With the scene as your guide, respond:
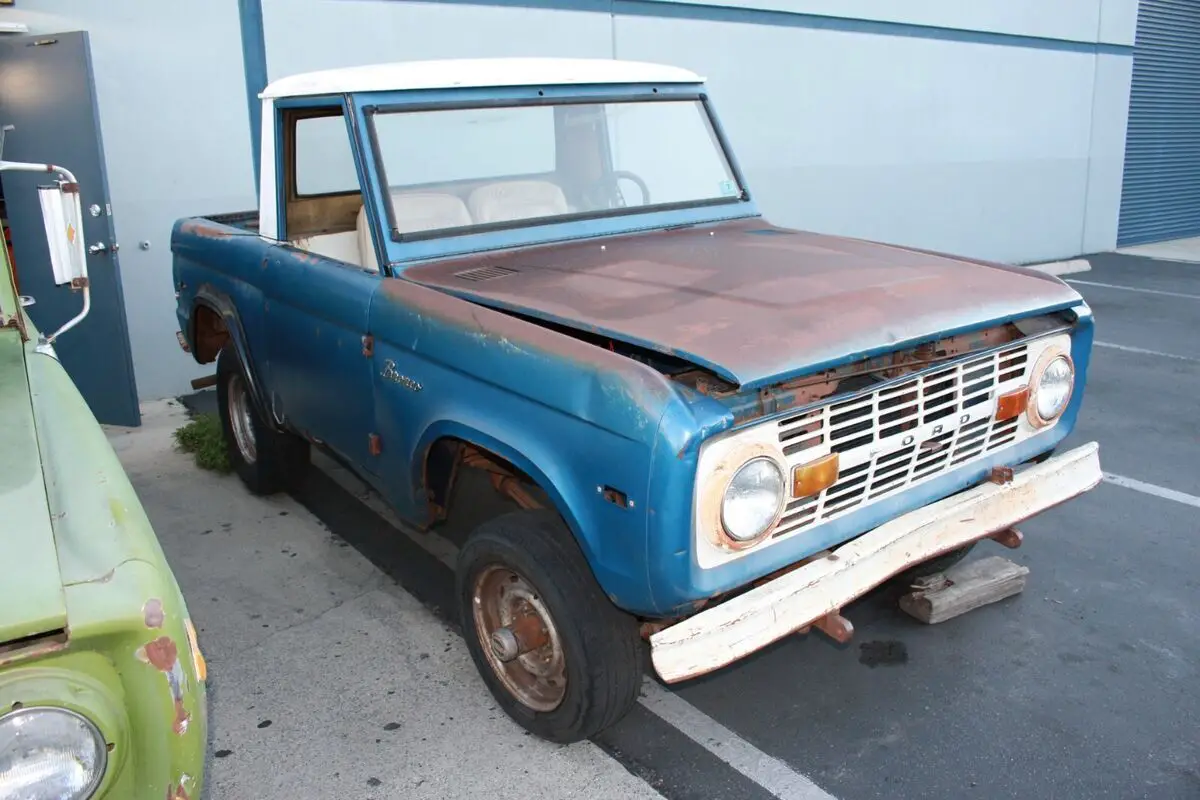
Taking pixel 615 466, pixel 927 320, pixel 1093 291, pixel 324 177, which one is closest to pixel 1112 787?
pixel 927 320

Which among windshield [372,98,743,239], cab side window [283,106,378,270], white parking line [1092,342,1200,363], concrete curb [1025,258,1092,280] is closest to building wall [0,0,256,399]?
cab side window [283,106,378,270]

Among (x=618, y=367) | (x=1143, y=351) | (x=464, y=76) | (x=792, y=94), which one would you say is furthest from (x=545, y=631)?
(x=792, y=94)

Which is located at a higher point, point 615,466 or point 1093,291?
point 615,466

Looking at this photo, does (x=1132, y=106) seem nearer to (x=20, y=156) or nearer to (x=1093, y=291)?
(x=1093, y=291)

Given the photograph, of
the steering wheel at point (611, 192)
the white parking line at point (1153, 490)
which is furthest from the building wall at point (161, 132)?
the white parking line at point (1153, 490)

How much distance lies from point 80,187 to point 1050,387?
4.93 m

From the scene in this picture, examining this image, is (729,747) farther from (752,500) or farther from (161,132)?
(161,132)

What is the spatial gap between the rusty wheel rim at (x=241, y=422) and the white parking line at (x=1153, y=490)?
4.25 metres

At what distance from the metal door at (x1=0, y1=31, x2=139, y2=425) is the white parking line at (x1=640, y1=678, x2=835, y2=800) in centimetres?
367

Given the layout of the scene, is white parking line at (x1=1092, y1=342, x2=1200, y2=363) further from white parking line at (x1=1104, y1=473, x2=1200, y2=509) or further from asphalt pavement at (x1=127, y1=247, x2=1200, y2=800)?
asphalt pavement at (x1=127, y1=247, x2=1200, y2=800)

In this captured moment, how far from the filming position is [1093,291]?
10492mm

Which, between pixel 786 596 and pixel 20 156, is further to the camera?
pixel 20 156

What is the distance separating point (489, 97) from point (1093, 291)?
877cm

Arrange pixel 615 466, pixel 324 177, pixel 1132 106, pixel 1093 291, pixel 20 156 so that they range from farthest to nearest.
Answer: pixel 1132 106 < pixel 1093 291 < pixel 20 156 < pixel 324 177 < pixel 615 466
